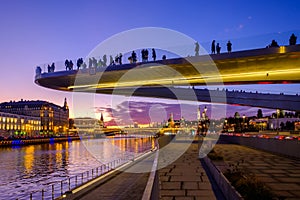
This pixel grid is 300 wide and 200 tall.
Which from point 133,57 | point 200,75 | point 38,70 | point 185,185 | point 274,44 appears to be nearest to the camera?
point 185,185

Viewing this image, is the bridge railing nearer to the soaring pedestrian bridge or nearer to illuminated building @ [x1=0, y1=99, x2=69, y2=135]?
the soaring pedestrian bridge

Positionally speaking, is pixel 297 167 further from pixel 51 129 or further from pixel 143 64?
pixel 51 129

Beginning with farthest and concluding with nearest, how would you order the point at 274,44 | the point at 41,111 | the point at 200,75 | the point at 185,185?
the point at 41,111 < the point at 200,75 < the point at 274,44 < the point at 185,185

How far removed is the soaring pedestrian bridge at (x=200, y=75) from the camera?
29109 millimetres

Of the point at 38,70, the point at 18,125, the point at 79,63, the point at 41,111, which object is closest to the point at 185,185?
the point at 79,63

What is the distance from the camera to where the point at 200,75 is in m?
37.4

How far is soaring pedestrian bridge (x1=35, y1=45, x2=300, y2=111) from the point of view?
1146 inches

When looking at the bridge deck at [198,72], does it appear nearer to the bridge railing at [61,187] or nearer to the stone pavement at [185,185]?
the bridge railing at [61,187]

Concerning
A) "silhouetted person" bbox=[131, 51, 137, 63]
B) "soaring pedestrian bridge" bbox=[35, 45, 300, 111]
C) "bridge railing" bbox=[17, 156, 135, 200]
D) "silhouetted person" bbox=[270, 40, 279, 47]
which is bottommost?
"bridge railing" bbox=[17, 156, 135, 200]

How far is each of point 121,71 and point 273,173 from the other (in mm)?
28453

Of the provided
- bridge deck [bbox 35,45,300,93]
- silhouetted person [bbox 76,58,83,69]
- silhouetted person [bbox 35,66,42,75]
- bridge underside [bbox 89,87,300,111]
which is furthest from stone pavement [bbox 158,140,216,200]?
silhouetted person [bbox 35,66,42,75]

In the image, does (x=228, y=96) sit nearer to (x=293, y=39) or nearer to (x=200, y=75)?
(x=200, y=75)

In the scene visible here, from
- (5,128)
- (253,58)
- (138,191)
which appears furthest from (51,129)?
(138,191)

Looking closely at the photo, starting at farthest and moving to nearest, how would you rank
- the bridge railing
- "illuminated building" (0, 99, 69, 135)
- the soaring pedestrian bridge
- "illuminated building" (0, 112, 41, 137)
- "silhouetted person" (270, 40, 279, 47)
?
1. "illuminated building" (0, 99, 69, 135)
2. "illuminated building" (0, 112, 41, 137)
3. the soaring pedestrian bridge
4. "silhouetted person" (270, 40, 279, 47)
5. the bridge railing
